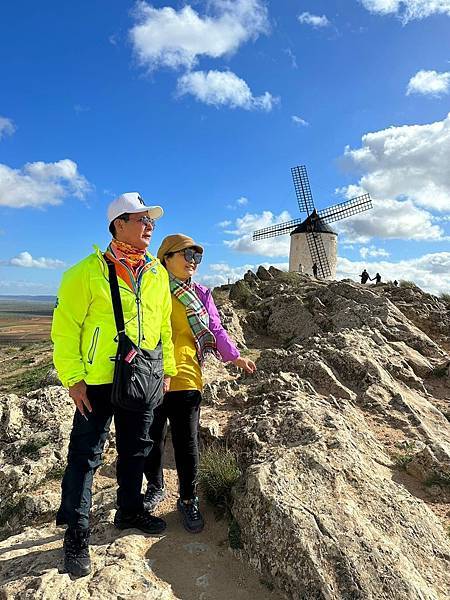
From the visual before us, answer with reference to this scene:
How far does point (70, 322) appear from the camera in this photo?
3447mm

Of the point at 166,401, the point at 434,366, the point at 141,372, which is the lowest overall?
the point at 434,366

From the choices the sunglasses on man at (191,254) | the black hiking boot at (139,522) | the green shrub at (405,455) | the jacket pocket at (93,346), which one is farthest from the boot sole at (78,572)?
the green shrub at (405,455)

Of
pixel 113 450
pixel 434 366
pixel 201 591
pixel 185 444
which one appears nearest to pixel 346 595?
pixel 201 591

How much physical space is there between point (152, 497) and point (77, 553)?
1122 mm

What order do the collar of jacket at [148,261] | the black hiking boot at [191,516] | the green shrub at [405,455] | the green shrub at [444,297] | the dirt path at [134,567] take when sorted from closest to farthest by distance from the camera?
the dirt path at [134,567]
the collar of jacket at [148,261]
the black hiking boot at [191,516]
the green shrub at [405,455]
the green shrub at [444,297]

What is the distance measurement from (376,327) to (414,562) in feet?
29.1

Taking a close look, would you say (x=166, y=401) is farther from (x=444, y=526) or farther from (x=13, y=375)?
(x=13, y=375)

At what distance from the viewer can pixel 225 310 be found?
15406mm

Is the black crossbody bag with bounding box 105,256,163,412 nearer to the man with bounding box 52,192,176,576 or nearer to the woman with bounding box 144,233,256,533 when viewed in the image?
the man with bounding box 52,192,176,576

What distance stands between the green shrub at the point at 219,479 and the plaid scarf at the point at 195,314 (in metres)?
1.19

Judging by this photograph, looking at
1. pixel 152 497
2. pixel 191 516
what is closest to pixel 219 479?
pixel 191 516

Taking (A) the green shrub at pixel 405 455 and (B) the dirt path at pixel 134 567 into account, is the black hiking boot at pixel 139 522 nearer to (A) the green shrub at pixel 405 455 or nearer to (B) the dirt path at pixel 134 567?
(B) the dirt path at pixel 134 567

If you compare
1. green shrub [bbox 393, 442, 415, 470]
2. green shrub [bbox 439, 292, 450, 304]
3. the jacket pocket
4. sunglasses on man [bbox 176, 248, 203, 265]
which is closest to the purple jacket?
sunglasses on man [bbox 176, 248, 203, 265]

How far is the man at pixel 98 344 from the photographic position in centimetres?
345
